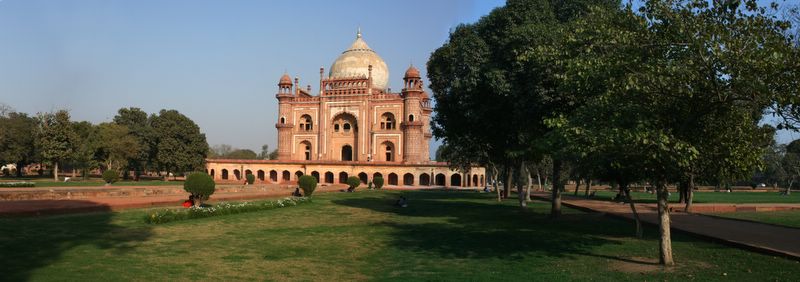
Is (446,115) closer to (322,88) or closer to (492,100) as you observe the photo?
(492,100)

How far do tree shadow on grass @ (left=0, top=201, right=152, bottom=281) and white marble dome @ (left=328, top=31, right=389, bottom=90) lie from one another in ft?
147

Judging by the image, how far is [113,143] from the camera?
45.8 metres

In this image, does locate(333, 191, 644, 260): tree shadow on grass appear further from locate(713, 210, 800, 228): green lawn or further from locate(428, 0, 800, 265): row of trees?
locate(713, 210, 800, 228): green lawn

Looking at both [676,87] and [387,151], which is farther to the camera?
[387,151]

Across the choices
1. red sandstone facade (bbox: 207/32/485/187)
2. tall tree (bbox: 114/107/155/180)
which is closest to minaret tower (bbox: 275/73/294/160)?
red sandstone facade (bbox: 207/32/485/187)

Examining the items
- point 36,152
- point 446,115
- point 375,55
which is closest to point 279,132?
point 375,55

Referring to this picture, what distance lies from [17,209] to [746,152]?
16028 mm

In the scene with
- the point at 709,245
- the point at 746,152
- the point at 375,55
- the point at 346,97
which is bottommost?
the point at 709,245

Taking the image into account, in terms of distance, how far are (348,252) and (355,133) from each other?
46570mm

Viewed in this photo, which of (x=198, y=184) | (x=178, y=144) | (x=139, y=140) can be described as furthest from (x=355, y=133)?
(x=198, y=184)

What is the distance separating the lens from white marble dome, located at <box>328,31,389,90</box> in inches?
2299

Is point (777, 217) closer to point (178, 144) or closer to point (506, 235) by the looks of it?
point (506, 235)

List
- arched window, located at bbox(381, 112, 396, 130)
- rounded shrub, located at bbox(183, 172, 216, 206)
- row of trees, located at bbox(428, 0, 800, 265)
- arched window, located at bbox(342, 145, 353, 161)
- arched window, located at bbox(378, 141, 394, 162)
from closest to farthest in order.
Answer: row of trees, located at bbox(428, 0, 800, 265), rounded shrub, located at bbox(183, 172, 216, 206), arched window, located at bbox(378, 141, 394, 162), arched window, located at bbox(381, 112, 396, 130), arched window, located at bbox(342, 145, 353, 161)

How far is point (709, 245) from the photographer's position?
35.3 ft
